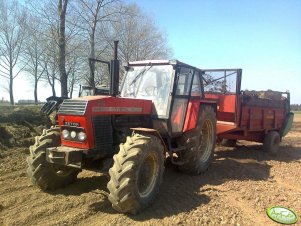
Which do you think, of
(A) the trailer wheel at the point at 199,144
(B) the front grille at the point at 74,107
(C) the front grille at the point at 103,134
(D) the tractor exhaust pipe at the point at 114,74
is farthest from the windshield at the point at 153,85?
(B) the front grille at the point at 74,107

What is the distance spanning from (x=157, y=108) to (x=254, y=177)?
114 inches

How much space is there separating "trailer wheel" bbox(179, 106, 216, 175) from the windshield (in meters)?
0.93

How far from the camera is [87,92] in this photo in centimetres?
1617

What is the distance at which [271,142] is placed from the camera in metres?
11.4

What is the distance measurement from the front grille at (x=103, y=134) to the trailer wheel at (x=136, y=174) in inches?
24.1

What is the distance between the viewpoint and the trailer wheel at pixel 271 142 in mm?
11391

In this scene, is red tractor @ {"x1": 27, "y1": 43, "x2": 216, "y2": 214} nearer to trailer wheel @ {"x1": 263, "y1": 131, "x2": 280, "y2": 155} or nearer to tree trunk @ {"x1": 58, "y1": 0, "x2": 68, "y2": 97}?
trailer wheel @ {"x1": 263, "y1": 131, "x2": 280, "y2": 155}

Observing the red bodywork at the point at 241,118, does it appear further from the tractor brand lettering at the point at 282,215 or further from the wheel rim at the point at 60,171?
the wheel rim at the point at 60,171

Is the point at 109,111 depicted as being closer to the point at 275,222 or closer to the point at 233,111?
the point at 275,222

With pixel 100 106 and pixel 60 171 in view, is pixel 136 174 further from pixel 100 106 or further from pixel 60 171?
pixel 60 171

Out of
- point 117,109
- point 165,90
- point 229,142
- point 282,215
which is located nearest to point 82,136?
point 117,109

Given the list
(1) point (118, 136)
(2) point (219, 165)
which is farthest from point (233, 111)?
(1) point (118, 136)

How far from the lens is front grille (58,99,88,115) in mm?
5689

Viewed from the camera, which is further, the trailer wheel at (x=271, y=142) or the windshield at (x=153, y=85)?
the trailer wheel at (x=271, y=142)
